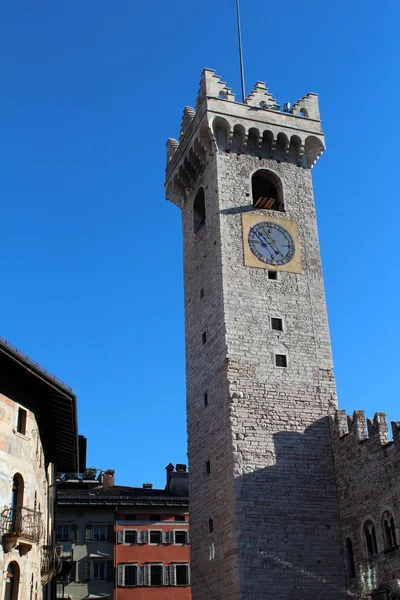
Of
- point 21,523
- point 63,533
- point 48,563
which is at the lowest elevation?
point 48,563

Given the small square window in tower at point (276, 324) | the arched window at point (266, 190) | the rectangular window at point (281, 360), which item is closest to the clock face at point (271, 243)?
the arched window at point (266, 190)

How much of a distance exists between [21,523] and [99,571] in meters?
18.8

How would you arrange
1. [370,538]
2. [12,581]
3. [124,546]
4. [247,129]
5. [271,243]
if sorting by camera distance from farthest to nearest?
[124,546] → [247,129] → [271,243] → [370,538] → [12,581]

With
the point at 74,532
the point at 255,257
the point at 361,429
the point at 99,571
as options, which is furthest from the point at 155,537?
the point at 361,429

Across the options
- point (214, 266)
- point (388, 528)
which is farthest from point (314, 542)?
point (214, 266)

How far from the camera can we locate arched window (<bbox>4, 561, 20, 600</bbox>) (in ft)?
71.7

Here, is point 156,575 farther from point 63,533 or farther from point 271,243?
point 271,243

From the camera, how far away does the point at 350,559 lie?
26.5m

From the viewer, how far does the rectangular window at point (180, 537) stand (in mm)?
40406

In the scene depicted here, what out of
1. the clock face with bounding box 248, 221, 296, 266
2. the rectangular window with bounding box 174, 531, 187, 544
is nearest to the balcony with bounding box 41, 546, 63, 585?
the rectangular window with bounding box 174, 531, 187, 544

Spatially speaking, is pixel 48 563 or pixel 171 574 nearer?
pixel 48 563

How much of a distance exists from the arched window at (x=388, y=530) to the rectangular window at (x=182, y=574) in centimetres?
1792

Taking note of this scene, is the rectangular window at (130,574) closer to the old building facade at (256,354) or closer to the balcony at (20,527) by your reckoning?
the old building facade at (256,354)

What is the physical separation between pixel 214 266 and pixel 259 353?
4374mm
